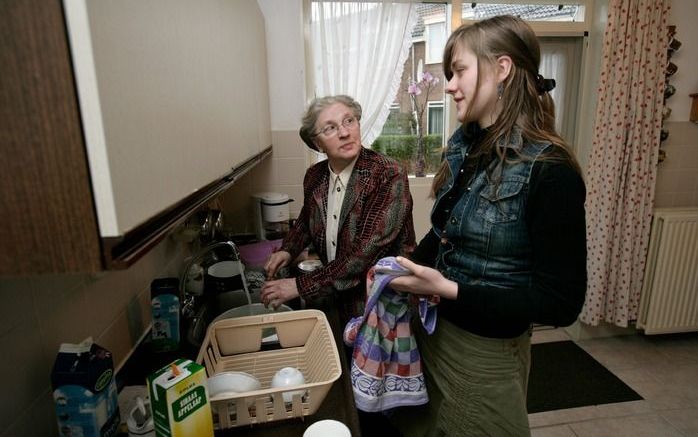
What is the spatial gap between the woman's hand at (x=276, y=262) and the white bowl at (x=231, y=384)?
77cm

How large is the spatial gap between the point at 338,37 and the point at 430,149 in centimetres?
97

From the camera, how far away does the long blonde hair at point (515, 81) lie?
3.05 feet

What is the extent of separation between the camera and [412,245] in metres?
1.53

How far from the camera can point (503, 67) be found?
94 cm

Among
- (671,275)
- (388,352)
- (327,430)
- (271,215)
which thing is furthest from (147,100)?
(671,275)

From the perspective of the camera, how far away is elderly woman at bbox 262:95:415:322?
1378mm

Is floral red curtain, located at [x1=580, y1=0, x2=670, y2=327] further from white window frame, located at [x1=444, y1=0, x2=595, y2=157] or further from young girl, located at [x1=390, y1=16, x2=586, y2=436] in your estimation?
young girl, located at [x1=390, y1=16, x2=586, y2=436]

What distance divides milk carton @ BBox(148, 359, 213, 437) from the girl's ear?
2.90 ft

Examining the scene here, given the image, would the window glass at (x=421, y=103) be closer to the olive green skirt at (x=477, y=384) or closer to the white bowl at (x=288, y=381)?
the olive green skirt at (x=477, y=384)

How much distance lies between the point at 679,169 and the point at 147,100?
340 centimetres

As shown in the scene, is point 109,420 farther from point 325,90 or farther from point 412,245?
point 325,90

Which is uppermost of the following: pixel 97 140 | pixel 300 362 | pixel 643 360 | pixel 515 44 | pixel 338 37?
pixel 338 37

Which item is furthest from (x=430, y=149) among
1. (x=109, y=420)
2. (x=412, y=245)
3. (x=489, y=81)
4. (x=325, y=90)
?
(x=109, y=420)

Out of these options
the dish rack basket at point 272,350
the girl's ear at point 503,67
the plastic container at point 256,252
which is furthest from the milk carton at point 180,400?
the plastic container at point 256,252
